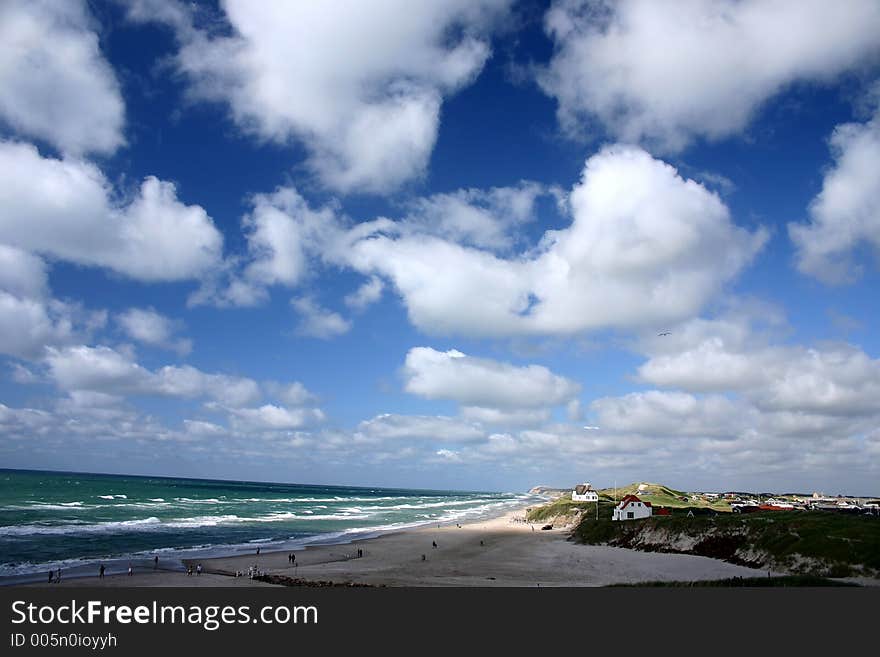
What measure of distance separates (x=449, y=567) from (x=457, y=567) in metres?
0.64

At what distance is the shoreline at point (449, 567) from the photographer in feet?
118

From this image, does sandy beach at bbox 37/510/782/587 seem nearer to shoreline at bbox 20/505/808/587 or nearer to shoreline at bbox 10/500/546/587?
shoreline at bbox 20/505/808/587

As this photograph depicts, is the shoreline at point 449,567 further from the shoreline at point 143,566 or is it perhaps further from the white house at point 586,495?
the white house at point 586,495

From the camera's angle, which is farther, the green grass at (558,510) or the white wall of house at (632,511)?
the green grass at (558,510)

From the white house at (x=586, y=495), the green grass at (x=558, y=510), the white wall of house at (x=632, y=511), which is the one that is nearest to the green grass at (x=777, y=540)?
the white wall of house at (x=632, y=511)

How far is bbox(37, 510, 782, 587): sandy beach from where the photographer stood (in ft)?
119

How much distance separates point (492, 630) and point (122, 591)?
12024mm

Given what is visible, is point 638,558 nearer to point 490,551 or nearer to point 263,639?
point 490,551

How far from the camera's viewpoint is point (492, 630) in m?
16.4

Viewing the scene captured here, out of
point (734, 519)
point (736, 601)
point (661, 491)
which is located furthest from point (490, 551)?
point (661, 491)

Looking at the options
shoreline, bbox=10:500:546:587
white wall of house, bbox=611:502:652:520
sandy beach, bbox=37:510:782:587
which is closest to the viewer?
shoreline, bbox=10:500:546:587

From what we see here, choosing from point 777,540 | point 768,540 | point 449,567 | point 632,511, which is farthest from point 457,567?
point 632,511

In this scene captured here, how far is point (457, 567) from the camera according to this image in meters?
45.2

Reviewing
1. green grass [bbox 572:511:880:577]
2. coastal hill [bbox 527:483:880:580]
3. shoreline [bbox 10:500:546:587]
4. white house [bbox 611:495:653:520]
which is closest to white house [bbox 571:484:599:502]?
white house [bbox 611:495:653:520]
